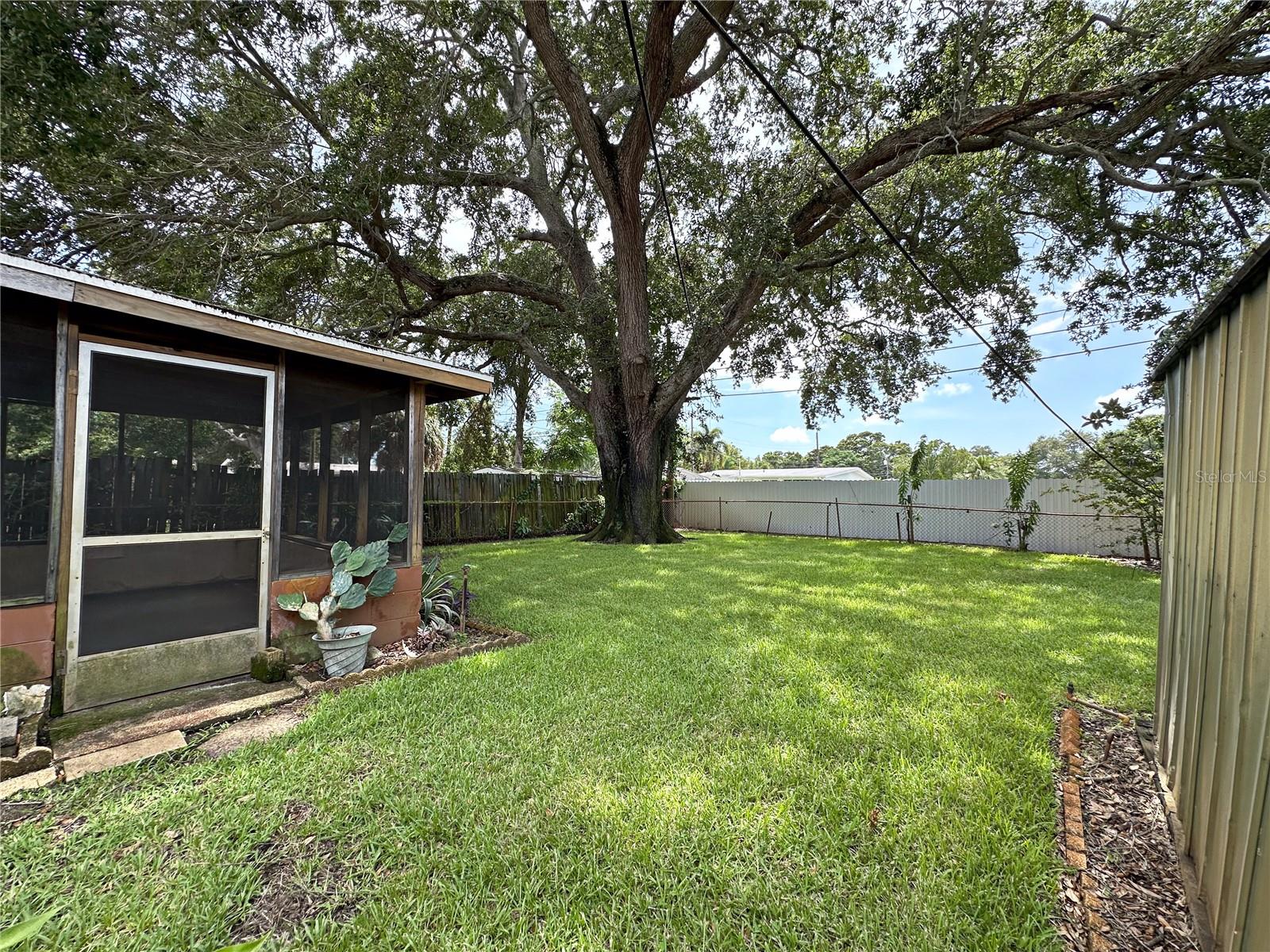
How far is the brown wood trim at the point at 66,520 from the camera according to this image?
2.59m

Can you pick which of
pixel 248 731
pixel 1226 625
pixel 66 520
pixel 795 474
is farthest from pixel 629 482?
pixel 795 474

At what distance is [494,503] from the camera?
11.6 meters

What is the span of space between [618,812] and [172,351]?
3.64 m

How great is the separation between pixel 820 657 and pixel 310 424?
414 cm

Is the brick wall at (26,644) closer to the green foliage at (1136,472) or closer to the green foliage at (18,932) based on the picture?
the green foliage at (18,932)

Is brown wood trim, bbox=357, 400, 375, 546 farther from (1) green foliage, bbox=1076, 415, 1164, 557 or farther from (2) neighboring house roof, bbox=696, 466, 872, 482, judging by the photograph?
(2) neighboring house roof, bbox=696, 466, 872, 482

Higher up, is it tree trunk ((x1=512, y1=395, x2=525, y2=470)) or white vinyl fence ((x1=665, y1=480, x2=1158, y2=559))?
tree trunk ((x1=512, y1=395, x2=525, y2=470))

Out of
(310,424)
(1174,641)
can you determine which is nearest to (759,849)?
(1174,641)

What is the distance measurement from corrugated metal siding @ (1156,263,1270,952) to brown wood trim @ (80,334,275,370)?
15.2 ft

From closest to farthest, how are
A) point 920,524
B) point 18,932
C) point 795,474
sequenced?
point 18,932
point 920,524
point 795,474

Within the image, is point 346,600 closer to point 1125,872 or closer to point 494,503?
point 1125,872

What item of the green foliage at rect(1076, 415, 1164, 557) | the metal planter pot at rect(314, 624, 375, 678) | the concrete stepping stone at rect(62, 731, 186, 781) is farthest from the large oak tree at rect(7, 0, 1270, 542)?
the concrete stepping stone at rect(62, 731, 186, 781)

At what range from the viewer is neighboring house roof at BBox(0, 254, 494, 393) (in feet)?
7.75

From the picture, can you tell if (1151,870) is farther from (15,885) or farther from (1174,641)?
(15,885)
